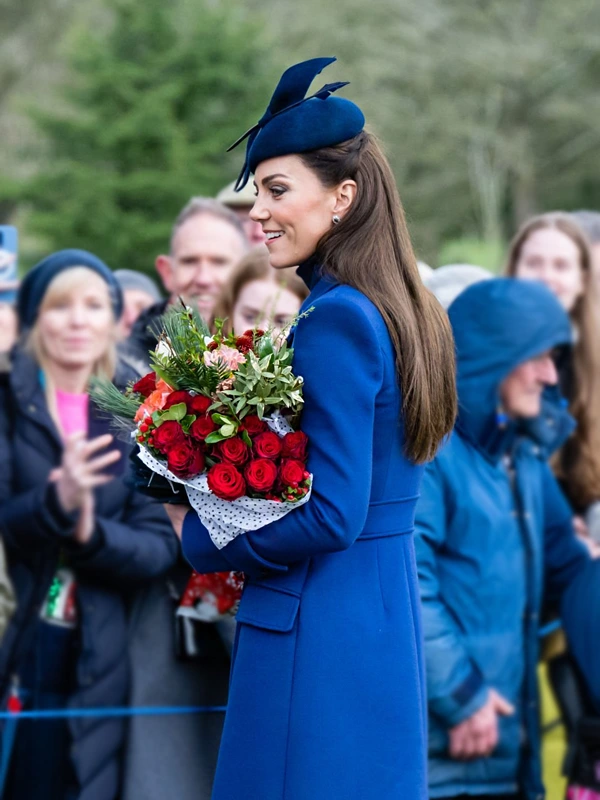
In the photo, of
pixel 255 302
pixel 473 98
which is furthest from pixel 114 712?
pixel 473 98

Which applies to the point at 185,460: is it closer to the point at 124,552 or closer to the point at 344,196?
the point at 344,196

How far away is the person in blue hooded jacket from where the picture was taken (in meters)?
3.56

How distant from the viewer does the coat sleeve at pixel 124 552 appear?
3701 mm

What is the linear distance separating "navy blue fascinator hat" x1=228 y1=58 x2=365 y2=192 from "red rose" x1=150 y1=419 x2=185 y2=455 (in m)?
0.58

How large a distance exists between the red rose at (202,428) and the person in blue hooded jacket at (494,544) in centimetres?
136

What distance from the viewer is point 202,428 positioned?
2285 mm

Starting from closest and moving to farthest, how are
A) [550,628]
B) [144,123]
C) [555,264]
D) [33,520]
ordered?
[33,520] < [550,628] < [555,264] < [144,123]

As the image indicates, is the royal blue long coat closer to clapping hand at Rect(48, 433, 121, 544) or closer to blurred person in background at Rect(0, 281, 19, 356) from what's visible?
clapping hand at Rect(48, 433, 121, 544)

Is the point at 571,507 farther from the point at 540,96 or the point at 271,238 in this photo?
the point at 540,96

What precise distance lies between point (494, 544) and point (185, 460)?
66.4 inches

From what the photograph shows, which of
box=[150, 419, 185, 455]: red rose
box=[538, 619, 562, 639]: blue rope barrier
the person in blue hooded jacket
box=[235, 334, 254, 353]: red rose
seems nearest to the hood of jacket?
the person in blue hooded jacket

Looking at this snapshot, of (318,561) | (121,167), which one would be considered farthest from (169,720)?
(121,167)

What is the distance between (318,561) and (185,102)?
1632 centimetres

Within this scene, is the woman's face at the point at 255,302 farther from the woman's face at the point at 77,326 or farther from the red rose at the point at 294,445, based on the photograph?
the red rose at the point at 294,445
